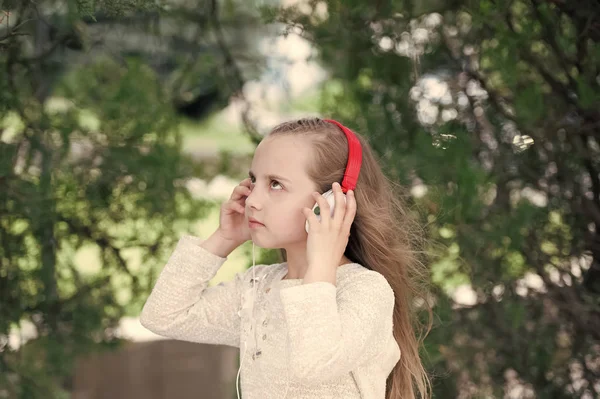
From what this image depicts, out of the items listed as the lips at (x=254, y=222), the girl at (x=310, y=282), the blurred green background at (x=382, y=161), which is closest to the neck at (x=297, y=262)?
the girl at (x=310, y=282)

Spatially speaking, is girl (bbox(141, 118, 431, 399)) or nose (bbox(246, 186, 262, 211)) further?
nose (bbox(246, 186, 262, 211))

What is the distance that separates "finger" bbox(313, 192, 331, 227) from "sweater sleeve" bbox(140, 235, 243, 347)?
33cm

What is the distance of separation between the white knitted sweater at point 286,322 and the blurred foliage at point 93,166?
0.61m

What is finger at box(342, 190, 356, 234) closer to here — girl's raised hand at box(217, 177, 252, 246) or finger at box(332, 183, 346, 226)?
finger at box(332, 183, 346, 226)

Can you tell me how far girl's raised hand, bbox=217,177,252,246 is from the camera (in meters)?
1.85

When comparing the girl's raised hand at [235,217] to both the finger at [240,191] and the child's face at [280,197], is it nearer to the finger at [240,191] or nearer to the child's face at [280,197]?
the finger at [240,191]

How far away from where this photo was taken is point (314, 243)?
61.4 inches

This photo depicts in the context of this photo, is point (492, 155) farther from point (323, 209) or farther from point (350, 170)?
point (323, 209)

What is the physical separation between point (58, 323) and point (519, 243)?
128 cm

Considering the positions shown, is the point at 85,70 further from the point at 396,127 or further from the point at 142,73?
the point at 396,127

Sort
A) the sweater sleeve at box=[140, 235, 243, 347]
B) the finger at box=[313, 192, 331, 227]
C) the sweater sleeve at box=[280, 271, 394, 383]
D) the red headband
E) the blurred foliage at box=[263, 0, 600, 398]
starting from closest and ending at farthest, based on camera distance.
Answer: the sweater sleeve at box=[280, 271, 394, 383] < the finger at box=[313, 192, 331, 227] < the red headband < the sweater sleeve at box=[140, 235, 243, 347] < the blurred foliage at box=[263, 0, 600, 398]

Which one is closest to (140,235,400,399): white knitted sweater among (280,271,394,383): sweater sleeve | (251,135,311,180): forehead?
(280,271,394,383): sweater sleeve

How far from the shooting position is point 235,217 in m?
1.88

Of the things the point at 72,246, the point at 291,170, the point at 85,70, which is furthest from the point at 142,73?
the point at 291,170
